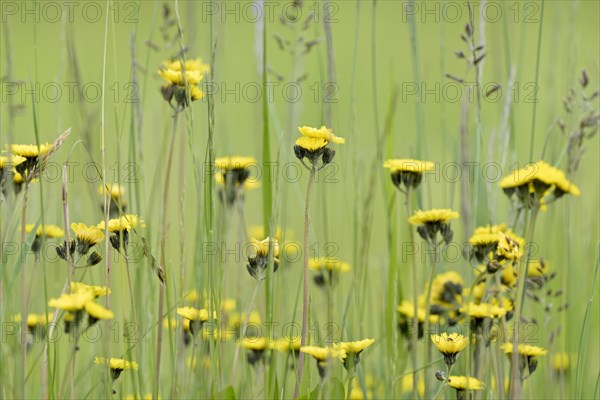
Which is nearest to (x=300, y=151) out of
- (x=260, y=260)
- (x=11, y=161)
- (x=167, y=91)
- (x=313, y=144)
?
(x=313, y=144)

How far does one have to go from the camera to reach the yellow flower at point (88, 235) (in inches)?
44.1

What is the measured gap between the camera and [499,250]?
1.16 metres

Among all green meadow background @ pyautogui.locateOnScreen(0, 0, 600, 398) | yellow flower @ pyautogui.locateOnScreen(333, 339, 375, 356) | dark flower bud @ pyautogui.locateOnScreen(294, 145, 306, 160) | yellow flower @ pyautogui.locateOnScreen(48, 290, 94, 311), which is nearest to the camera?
yellow flower @ pyautogui.locateOnScreen(48, 290, 94, 311)

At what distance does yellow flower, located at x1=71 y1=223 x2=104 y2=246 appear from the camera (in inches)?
44.1

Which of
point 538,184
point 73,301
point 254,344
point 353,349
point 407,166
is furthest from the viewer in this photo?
point 254,344

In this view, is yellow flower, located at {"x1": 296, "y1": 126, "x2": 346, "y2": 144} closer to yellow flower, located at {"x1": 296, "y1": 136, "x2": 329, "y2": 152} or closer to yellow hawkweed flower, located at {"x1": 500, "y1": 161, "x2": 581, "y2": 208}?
yellow flower, located at {"x1": 296, "y1": 136, "x2": 329, "y2": 152}

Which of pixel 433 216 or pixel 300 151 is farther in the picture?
pixel 433 216

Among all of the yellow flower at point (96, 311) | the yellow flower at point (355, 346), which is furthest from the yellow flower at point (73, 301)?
the yellow flower at point (355, 346)

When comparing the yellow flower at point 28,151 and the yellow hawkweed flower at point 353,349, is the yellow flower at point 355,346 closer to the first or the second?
the yellow hawkweed flower at point 353,349

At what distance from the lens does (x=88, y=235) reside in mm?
1123

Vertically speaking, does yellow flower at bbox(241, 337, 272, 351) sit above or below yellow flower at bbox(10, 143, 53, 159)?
below

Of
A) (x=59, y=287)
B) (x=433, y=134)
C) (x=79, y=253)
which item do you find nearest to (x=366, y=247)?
(x=79, y=253)

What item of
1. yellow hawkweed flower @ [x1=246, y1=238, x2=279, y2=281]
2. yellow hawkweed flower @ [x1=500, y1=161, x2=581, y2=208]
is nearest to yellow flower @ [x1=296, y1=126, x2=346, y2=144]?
yellow hawkweed flower @ [x1=246, y1=238, x2=279, y2=281]

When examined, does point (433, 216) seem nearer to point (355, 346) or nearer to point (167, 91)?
point (355, 346)
